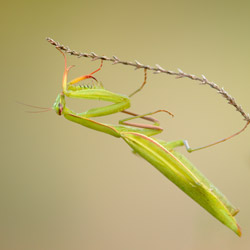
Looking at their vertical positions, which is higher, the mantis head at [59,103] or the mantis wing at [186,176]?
the mantis head at [59,103]

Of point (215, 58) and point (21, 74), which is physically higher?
point (215, 58)

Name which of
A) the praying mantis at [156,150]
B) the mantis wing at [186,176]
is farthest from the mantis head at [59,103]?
the mantis wing at [186,176]

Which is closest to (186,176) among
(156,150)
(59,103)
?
(156,150)

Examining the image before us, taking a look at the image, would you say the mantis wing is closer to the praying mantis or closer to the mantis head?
the praying mantis

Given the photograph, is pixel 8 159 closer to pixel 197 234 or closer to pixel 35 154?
pixel 35 154

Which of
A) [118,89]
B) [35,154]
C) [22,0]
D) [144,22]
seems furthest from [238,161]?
[22,0]

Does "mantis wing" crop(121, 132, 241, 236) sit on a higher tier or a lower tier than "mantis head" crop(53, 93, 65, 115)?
lower

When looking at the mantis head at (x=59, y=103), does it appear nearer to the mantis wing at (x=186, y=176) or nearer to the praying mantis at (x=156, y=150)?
the praying mantis at (x=156, y=150)

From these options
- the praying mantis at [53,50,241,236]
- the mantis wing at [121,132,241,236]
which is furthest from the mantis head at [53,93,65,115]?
the mantis wing at [121,132,241,236]
